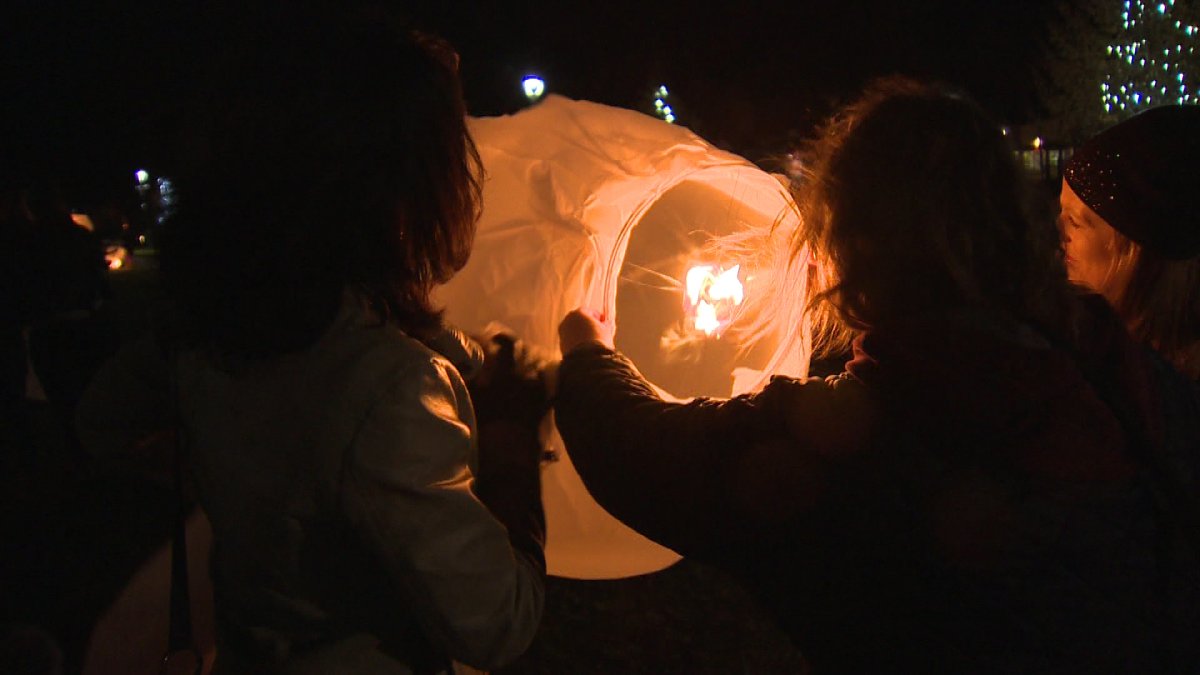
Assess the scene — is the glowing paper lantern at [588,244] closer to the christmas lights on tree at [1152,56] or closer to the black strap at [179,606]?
the black strap at [179,606]

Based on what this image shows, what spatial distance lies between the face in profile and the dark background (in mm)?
15856

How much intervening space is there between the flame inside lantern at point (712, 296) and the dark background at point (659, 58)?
1597 centimetres

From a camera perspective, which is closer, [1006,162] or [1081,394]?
[1081,394]

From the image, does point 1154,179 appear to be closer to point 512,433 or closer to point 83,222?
point 512,433

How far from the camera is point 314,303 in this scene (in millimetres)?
1087

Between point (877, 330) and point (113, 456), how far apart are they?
1.36m

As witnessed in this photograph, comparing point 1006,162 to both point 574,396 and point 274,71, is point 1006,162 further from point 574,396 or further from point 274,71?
point 274,71

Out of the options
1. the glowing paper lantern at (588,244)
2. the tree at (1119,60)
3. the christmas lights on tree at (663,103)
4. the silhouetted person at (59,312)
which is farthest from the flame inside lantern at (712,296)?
the christmas lights on tree at (663,103)

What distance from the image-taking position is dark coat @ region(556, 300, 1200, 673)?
3.53 ft

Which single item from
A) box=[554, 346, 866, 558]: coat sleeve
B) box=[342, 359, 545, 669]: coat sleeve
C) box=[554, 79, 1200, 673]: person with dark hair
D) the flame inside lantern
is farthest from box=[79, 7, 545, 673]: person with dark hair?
the flame inside lantern

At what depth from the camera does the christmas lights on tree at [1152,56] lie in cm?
1302

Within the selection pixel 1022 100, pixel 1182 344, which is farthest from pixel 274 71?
pixel 1022 100

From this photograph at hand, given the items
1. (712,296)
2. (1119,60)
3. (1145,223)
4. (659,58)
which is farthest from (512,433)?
(659,58)

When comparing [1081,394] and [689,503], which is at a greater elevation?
[1081,394]
